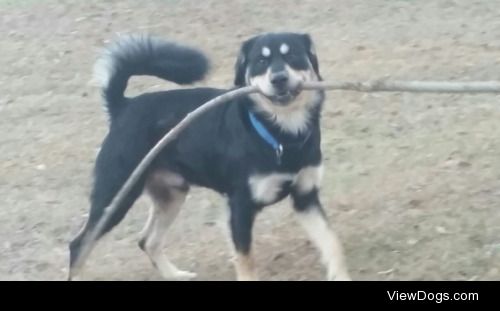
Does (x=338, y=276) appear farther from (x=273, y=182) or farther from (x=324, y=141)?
(x=324, y=141)

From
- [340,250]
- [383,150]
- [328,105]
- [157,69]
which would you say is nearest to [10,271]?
[157,69]

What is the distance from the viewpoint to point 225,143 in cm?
570

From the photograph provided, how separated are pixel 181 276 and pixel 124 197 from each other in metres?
0.61

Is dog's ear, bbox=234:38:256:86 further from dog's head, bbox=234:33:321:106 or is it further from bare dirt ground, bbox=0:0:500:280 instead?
bare dirt ground, bbox=0:0:500:280

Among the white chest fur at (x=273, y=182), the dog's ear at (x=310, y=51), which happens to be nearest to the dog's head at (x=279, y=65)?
the dog's ear at (x=310, y=51)

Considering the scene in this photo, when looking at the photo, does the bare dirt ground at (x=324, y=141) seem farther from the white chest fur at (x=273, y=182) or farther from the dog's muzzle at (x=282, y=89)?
the dog's muzzle at (x=282, y=89)

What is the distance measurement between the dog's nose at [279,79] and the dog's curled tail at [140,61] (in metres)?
0.86

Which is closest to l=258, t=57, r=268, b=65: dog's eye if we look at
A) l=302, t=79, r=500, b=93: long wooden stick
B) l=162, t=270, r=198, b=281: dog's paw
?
l=302, t=79, r=500, b=93: long wooden stick

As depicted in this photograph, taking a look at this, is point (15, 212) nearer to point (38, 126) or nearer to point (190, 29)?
point (38, 126)

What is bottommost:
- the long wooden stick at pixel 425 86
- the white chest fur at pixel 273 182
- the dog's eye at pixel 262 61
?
the white chest fur at pixel 273 182

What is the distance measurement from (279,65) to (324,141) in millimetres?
2868

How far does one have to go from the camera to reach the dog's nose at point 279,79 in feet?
17.3

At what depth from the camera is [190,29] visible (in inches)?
472

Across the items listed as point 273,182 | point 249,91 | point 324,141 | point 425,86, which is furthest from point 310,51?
point 324,141
